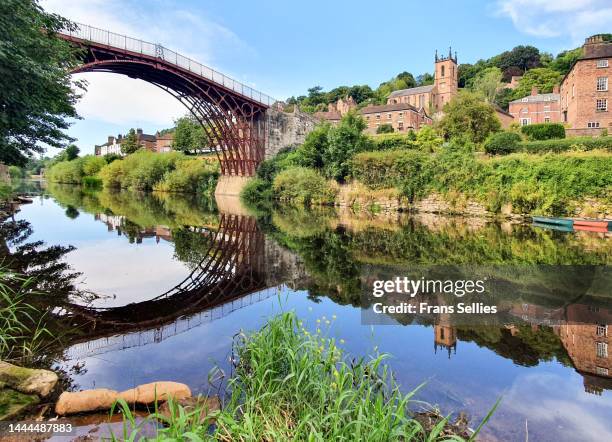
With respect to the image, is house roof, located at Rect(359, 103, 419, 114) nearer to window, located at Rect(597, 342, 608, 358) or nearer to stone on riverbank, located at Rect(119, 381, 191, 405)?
window, located at Rect(597, 342, 608, 358)

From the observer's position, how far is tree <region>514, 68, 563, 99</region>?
59.7m

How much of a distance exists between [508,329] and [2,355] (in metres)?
6.01

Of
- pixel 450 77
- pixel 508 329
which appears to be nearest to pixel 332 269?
pixel 508 329

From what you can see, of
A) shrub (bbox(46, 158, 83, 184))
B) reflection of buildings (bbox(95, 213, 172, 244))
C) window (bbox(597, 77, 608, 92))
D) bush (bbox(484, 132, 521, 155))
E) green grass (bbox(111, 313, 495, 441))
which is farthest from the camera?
shrub (bbox(46, 158, 83, 184))

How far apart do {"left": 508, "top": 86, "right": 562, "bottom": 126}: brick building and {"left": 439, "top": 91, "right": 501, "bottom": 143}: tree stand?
78.4ft

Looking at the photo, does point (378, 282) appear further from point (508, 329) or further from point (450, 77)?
point (450, 77)

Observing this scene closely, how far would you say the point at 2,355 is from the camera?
412 centimetres

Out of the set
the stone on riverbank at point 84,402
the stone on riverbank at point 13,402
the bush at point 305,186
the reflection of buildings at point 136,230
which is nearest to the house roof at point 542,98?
the bush at point 305,186

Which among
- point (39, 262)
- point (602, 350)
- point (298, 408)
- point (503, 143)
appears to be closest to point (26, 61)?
point (39, 262)

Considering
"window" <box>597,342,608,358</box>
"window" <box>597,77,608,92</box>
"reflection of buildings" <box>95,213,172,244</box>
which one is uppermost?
"window" <box>597,77,608,92</box>

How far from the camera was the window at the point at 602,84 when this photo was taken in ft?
94.5

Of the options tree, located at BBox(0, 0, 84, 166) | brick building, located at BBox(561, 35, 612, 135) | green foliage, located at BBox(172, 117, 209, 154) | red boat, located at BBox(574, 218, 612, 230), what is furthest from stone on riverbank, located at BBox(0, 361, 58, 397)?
green foliage, located at BBox(172, 117, 209, 154)

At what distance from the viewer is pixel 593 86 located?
2933cm

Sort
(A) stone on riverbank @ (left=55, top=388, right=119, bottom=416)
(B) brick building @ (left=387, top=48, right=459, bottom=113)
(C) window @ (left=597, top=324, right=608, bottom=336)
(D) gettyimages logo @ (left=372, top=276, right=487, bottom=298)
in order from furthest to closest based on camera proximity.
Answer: (B) brick building @ (left=387, top=48, right=459, bottom=113)
(D) gettyimages logo @ (left=372, top=276, right=487, bottom=298)
(C) window @ (left=597, top=324, right=608, bottom=336)
(A) stone on riverbank @ (left=55, top=388, right=119, bottom=416)
